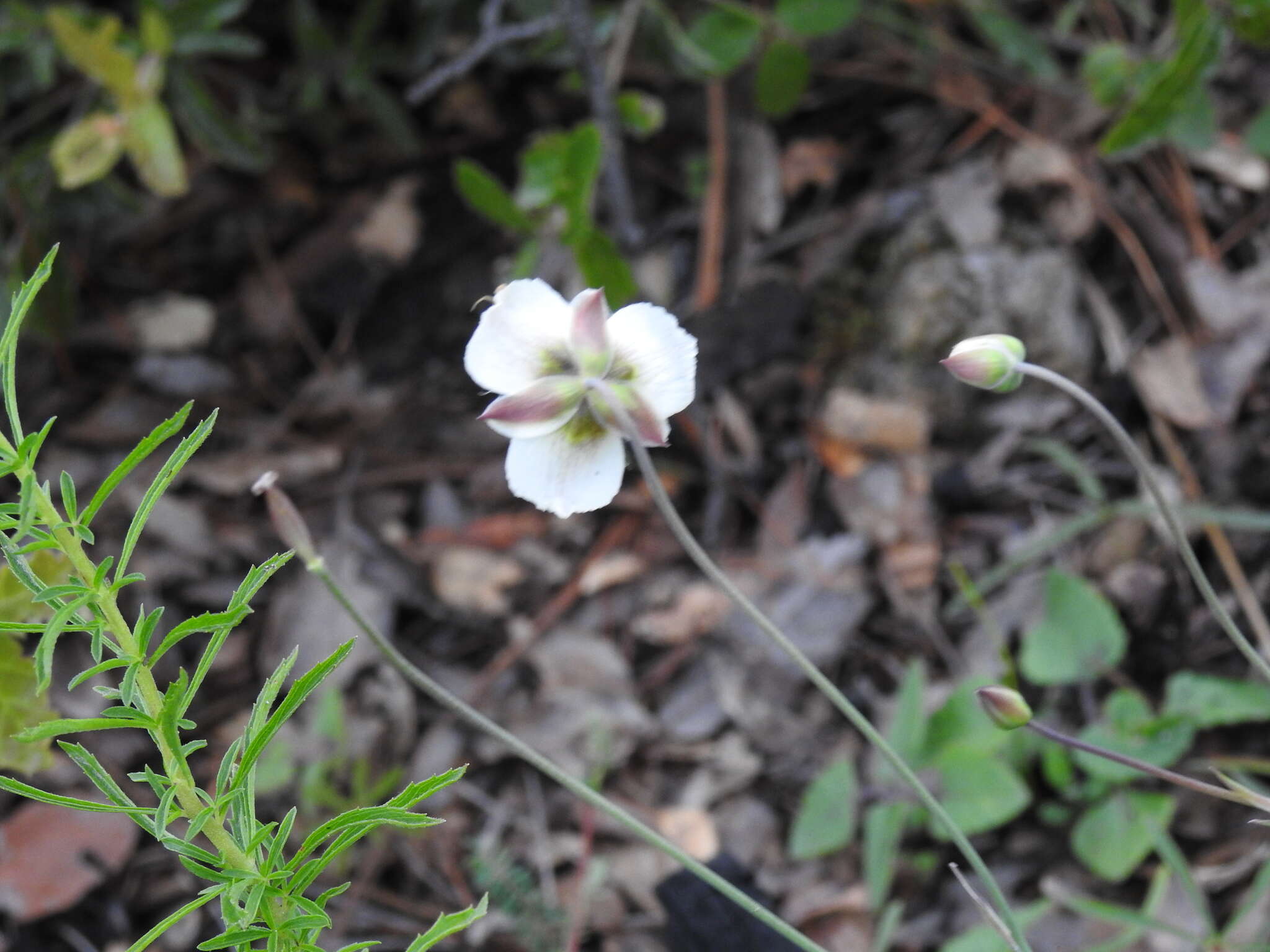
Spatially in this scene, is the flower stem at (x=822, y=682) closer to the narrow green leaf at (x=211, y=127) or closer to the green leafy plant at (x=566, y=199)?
the green leafy plant at (x=566, y=199)

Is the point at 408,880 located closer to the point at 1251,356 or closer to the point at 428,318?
the point at 428,318

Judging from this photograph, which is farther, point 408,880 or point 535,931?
point 408,880

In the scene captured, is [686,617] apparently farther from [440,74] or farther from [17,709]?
[17,709]

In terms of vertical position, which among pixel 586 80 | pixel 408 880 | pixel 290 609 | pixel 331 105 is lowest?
pixel 408 880

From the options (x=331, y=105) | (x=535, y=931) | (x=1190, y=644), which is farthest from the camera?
(x=331, y=105)

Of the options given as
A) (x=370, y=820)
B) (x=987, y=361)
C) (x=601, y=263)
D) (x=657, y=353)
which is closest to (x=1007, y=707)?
(x=987, y=361)

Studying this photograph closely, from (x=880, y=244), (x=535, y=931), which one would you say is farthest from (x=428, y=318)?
(x=535, y=931)
